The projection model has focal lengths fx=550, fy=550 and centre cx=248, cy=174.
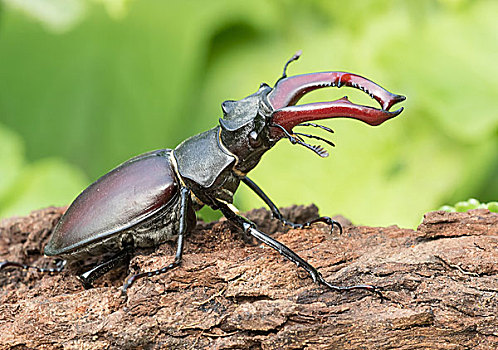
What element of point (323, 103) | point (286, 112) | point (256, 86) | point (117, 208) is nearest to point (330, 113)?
point (323, 103)

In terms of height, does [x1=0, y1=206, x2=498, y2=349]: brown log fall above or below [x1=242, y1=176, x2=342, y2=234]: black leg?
below

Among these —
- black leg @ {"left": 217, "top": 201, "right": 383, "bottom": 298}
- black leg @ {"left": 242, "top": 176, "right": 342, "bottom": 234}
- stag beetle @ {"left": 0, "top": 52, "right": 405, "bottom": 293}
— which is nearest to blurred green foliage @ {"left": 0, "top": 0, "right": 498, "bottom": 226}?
black leg @ {"left": 242, "top": 176, "right": 342, "bottom": 234}

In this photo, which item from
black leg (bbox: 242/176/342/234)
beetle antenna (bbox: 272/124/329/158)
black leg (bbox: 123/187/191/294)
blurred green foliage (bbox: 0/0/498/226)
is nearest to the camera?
black leg (bbox: 123/187/191/294)

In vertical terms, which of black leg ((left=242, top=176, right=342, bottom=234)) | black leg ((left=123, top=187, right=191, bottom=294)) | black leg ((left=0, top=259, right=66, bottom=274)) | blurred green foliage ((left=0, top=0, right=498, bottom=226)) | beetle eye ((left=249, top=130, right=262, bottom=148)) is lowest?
black leg ((left=0, top=259, right=66, bottom=274))

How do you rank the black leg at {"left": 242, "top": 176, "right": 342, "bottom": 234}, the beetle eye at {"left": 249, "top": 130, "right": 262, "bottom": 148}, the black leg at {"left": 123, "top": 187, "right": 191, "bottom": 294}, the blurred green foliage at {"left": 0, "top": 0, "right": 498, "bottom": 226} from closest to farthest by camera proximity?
1. the black leg at {"left": 123, "top": 187, "right": 191, "bottom": 294}
2. the beetle eye at {"left": 249, "top": 130, "right": 262, "bottom": 148}
3. the black leg at {"left": 242, "top": 176, "right": 342, "bottom": 234}
4. the blurred green foliage at {"left": 0, "top": 0, "right": 498, "bottom": 226}

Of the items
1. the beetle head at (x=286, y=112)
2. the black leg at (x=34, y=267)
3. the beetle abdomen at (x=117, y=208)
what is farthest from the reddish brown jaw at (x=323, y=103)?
the black leg at (x=34, y=267)

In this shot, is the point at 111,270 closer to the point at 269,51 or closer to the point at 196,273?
the point at 196,273

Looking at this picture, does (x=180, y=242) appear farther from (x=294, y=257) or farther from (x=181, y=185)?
(x=294, y=257)

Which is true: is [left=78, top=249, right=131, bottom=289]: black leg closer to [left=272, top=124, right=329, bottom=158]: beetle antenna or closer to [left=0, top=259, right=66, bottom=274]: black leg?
[left=0, top=259, right=66, bottom=274]: black leg

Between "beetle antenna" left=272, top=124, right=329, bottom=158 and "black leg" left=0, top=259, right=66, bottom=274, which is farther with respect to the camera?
"black leg" left=0, top=259, right=66, bottom=274

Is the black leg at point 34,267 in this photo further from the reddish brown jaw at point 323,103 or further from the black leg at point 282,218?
the reddish brown jaw at point 323,103
